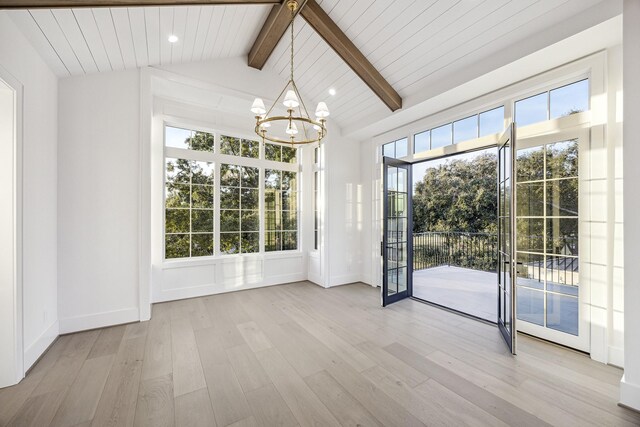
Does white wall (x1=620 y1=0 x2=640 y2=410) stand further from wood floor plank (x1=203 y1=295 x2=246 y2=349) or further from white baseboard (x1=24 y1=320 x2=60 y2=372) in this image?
white baseboard (x1=24 y1=320 x2=60 y2=372)

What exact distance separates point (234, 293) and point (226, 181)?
2.02 m

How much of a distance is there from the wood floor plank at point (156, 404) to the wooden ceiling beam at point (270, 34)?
159 inches

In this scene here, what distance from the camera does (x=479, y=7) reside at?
8.45ft

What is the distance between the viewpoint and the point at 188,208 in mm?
4559

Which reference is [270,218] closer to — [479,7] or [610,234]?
[479,7]

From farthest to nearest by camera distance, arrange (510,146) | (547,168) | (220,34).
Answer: (220,34) → (547,168) → (510,146)

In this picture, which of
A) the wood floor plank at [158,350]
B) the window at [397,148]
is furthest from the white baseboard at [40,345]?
the window at [397,148]

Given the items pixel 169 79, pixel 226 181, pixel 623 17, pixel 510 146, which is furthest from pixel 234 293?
pixel 623 17

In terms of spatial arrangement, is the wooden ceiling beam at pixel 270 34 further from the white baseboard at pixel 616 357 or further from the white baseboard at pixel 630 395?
the white baseboard at pixel 616 357

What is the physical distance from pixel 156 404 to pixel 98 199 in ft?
8.31

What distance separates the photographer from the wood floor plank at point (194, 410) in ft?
5.90

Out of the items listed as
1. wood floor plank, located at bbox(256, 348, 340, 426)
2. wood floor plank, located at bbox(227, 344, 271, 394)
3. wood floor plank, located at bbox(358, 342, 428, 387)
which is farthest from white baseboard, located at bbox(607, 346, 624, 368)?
wood floor plank, located at bbox(227, 344, 271, 394)

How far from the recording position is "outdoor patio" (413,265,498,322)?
3.98 metres

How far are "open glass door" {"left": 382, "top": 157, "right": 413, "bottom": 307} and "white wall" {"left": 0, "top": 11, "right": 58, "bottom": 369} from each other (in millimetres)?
3961
